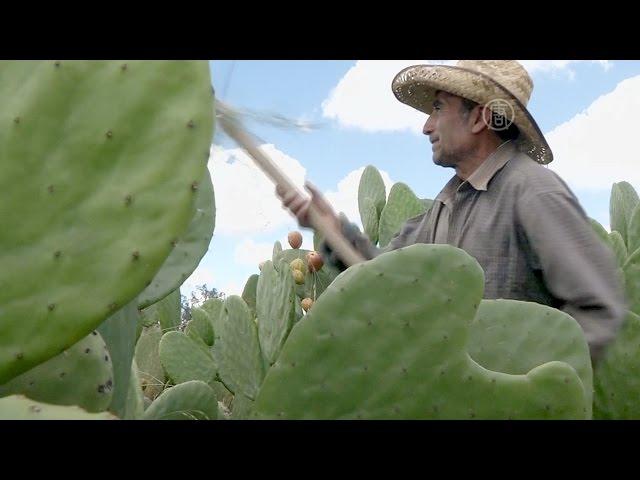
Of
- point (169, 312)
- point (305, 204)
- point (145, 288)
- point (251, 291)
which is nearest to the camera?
point (145, 288)

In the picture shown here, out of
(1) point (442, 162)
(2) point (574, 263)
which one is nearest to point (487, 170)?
(1) point (442, 162)

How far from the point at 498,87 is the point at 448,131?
17 cm

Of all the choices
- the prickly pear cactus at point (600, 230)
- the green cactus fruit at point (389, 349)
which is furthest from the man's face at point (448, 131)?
the green cactus fruit at point (389, 349)

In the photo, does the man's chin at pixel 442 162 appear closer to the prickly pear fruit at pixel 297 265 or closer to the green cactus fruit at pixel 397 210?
the green cactus fruit at pixel 397 210

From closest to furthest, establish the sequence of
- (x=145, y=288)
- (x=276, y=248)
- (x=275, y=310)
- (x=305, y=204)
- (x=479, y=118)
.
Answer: (x=145, y=288)
(x=305, y=204)
(x=479, y=118)
(x=275, y=310)
(x=276, y=248)

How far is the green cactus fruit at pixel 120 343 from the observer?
974mm

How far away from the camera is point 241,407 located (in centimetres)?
214

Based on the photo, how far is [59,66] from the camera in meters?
0.66

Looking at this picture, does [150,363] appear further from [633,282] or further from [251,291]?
[633,282]

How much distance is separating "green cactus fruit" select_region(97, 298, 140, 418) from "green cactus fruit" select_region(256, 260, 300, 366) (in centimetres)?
121

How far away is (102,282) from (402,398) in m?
0.33

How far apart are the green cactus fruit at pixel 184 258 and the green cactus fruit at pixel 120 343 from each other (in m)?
0.38
